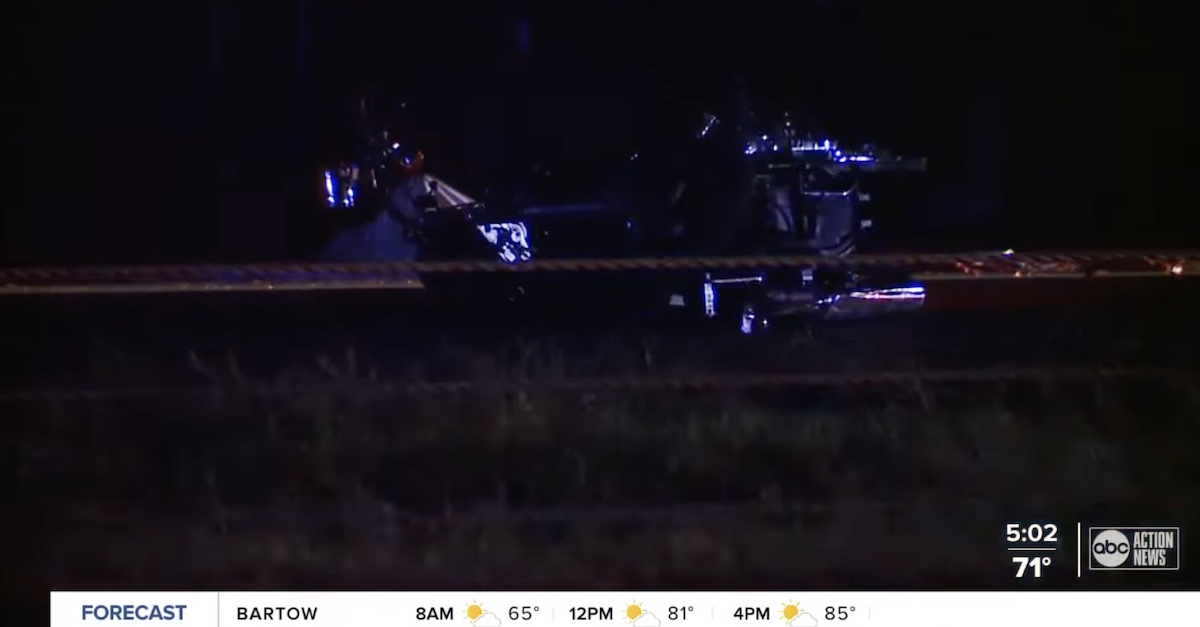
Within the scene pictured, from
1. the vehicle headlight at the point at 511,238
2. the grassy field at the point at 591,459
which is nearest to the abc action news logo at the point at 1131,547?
the grassy field at the point at 591,459

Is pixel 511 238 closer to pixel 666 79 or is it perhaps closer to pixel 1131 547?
pixel 666 79

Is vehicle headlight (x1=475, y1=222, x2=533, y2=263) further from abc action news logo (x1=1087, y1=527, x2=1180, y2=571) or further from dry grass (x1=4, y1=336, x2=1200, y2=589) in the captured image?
abc action news logo (x1=1087, y1=527, x2=1180, y2=571)

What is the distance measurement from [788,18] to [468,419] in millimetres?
352

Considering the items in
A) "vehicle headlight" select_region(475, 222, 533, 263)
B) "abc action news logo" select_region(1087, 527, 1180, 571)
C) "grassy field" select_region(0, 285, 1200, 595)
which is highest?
"vehicle headlight" select_region(475, 222, 533, 263)

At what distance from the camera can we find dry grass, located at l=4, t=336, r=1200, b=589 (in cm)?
68

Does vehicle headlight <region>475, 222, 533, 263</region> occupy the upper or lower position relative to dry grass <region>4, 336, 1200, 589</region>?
upper

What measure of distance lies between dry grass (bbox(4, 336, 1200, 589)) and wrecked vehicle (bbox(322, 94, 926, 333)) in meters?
0.05
